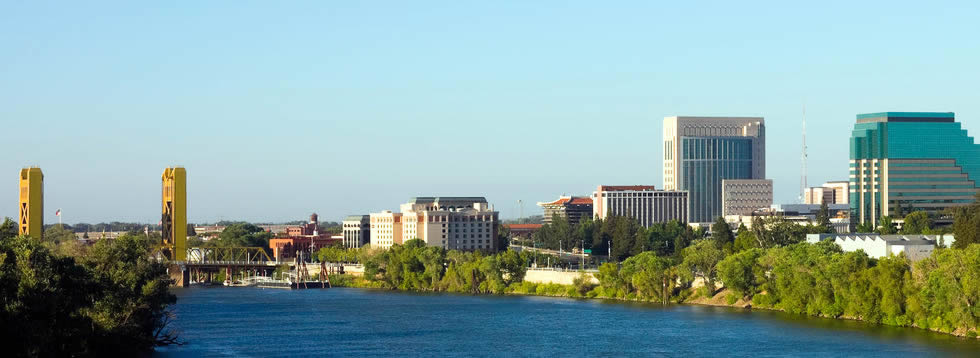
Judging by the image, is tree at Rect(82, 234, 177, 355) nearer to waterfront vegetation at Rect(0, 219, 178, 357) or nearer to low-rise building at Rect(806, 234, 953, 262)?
waterfront vegetation at Rect(0, 219, 178, 357)

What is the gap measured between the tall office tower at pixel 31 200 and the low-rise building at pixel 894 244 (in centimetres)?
7291

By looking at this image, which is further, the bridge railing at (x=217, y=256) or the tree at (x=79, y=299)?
the bridge railing at (x=217, y=256)

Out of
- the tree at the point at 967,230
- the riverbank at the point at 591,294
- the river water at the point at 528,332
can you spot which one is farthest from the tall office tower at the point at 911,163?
the river water at the point at 528,332

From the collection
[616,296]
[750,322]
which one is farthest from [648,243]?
[750,322]

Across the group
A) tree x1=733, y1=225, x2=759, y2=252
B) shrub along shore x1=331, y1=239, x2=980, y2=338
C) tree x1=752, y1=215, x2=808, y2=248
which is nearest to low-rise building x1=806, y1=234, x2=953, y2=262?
shrub along shore x1=331, y1=239, x2=980, y2=338

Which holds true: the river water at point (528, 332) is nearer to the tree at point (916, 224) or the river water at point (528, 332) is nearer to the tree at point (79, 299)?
the tree at point (79, 299)

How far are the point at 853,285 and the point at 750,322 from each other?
6.50m

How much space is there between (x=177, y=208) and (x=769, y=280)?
84805mm

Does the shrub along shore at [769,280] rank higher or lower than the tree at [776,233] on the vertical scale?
lower

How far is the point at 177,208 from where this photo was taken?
538 feet

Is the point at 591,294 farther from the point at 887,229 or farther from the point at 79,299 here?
the point at 79,299

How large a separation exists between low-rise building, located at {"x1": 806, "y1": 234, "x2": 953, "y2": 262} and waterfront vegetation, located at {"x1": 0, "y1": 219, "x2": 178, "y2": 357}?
52.2 metres

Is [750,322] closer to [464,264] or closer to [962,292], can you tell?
[962,292]

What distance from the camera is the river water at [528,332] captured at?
73.2 metres
